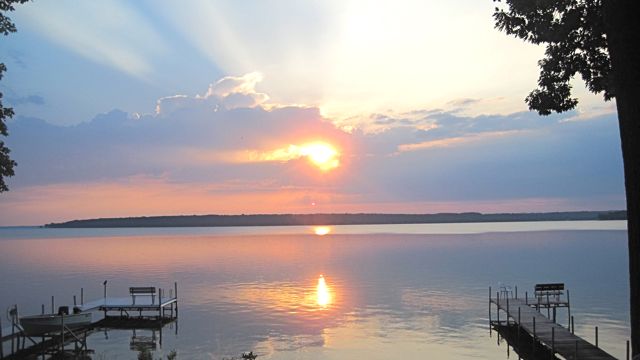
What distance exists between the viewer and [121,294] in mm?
59469

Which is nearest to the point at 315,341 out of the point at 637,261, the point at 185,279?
the point at 637,261

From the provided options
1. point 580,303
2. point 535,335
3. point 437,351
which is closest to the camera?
point 535,335

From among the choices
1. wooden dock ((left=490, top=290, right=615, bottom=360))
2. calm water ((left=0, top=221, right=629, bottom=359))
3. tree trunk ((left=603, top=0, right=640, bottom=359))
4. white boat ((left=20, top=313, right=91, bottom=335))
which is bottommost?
calm water ((left=0, top=221, right=629, bottom=359))

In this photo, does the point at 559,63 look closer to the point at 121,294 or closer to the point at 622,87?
the point at 622,87

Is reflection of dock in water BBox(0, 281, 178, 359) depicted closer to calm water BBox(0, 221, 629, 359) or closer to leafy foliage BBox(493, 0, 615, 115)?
calm water BBox(0, 221, 629, 359)

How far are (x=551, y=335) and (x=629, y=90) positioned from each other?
21.9m

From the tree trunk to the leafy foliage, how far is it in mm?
6553

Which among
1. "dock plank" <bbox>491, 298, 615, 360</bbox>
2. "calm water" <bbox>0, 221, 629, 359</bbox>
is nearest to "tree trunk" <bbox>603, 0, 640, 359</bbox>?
"dock plank" <bbox>491, 298, 615, 360</bbox>

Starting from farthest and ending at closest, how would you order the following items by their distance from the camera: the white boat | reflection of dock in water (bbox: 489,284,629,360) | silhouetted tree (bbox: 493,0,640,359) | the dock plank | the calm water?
the calm water → the white boat → reflection of dock in water (bbox: 489,284,629,360) → the dock plank → silhouetted tree (bbox: 493,0,640,359)

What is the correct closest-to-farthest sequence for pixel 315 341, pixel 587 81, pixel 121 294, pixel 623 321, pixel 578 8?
1. pixel 578 8
2. pixel 587 81
3. pixel 315 341
4. pixel 623 321
5. pixel 121 294

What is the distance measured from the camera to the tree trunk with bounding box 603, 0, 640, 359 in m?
8.24

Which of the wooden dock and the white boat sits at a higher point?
the white boat

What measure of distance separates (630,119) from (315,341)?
29.4 m

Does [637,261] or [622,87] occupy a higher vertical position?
[622,87]
